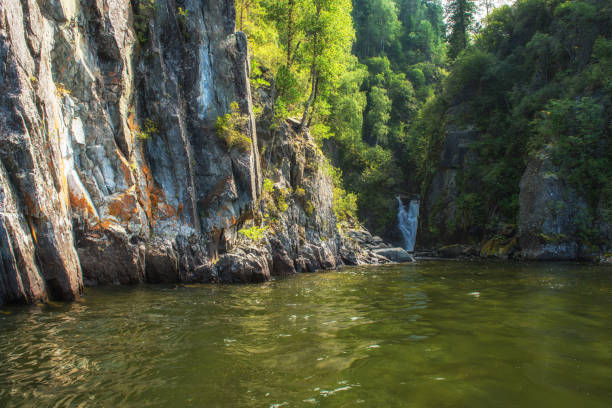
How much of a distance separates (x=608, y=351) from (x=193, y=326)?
581 centimetres

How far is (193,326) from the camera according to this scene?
20.8 ft

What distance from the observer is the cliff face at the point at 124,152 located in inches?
309

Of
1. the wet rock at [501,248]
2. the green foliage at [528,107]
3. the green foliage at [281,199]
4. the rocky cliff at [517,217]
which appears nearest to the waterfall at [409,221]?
the rocky cliff at [517,217]

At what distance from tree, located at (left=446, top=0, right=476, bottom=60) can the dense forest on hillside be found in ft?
0.38

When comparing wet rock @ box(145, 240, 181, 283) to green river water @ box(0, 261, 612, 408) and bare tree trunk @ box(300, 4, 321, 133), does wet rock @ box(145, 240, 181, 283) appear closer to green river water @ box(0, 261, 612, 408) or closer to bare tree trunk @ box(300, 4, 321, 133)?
green river water @ box(0, 261, 612, 408)

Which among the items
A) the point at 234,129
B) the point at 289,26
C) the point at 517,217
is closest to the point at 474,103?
the point at 517,217

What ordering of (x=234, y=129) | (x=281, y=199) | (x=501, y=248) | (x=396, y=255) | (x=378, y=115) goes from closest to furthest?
1. (x=234, y=129)
2. (x=281, y=199)
3. (x=396, y=255)
4. (x=501, y=248)
5. (x=378, y=115)

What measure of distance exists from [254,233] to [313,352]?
10720 mm

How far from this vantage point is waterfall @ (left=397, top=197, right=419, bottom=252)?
113 feet

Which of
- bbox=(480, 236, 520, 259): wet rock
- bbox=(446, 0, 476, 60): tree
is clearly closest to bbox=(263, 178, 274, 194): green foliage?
bbox=(480, 236, 520, 259): wet rock

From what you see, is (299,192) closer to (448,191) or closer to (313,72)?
(313,72)

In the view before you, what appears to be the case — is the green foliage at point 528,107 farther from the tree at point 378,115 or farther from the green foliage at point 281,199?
the green foliage at point 281,199

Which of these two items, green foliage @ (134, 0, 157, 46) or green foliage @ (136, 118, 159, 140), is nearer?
green foliage @ (136, 118, 159, 140)

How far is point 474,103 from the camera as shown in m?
31.1
